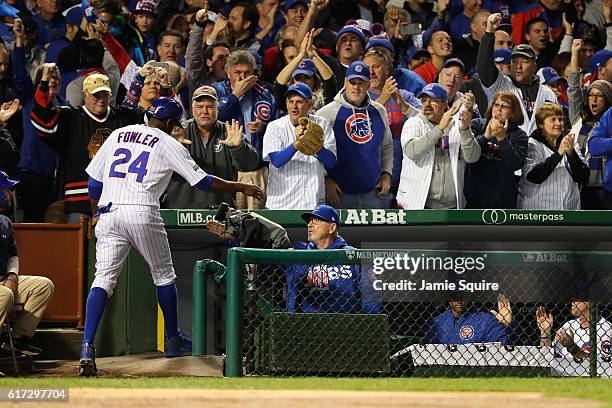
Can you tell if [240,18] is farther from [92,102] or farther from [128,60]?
[92,102]

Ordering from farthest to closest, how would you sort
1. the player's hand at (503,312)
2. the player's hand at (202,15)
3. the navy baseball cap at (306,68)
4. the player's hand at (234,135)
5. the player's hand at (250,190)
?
1. the player's hand at (202,15)
2. the navy baseball cap at (306,68)
3. the player's hand at (234,135)
4. the player's hand at (250,190)
5. the player's hand at (503,312)

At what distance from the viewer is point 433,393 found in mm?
5891

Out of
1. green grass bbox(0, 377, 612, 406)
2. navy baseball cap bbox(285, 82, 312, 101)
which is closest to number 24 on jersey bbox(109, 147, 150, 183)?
green grass bbox(0, 377, 612, 406)

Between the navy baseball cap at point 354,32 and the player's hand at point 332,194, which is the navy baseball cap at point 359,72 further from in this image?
the navy baseball cap at point 354,32

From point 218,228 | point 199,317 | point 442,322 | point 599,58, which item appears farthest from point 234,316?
point 599,58

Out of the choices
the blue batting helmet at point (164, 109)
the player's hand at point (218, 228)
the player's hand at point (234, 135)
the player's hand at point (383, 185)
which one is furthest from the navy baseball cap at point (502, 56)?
the player's hand at point (218, 228)

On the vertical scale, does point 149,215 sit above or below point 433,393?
above

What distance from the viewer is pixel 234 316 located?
281 inches

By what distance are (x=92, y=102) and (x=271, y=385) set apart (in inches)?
149

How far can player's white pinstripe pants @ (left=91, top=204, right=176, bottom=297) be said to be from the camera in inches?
303

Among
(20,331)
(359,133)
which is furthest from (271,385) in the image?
(359,133)

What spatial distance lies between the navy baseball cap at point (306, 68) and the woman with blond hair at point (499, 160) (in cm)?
149

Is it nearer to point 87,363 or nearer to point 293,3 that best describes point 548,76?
point 293,3

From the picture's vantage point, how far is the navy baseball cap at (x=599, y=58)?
37.3 ft
